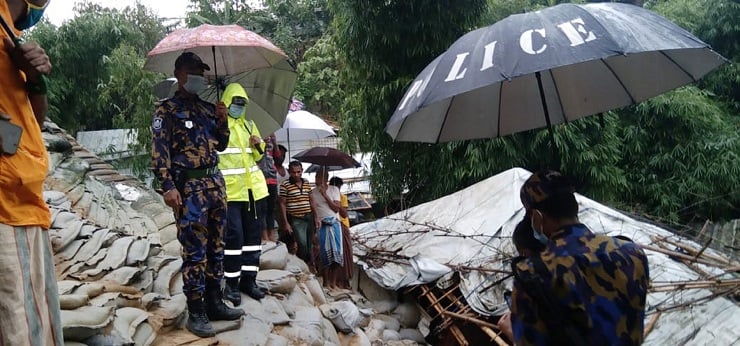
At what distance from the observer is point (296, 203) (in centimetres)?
705

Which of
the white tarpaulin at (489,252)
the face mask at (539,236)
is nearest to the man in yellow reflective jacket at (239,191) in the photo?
the white tarpaulin at (489,252)

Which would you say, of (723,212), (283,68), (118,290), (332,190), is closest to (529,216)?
(118,290)

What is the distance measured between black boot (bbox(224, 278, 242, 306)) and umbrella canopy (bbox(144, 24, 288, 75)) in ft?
5.31

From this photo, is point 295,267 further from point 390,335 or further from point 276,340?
point 276,340

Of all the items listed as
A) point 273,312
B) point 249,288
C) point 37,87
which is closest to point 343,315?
point 273,312

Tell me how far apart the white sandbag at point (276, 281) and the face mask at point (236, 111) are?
63.3 inches

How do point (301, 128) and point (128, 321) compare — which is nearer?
point (128, 321)

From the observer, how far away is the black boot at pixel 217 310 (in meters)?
3.65

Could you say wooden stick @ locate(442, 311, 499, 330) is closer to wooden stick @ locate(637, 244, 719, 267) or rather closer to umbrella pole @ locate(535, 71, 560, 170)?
wooden stick @ locate(637, 244, 719, 267)

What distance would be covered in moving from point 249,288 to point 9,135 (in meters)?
2.83

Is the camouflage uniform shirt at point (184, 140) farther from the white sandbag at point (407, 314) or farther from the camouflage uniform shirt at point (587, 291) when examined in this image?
the white sandbag at point (407, 314)

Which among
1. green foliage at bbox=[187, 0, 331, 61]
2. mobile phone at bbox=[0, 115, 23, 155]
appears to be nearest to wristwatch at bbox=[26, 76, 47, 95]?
mobile phone at bbox=[0, 115, 23, 155]

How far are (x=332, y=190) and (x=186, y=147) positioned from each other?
381 cm

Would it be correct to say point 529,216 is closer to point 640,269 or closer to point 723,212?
point 640,269
